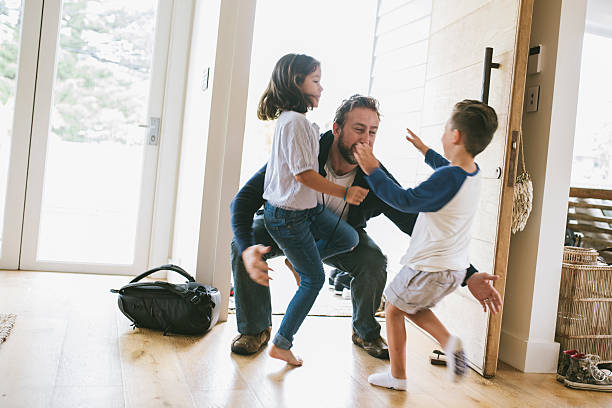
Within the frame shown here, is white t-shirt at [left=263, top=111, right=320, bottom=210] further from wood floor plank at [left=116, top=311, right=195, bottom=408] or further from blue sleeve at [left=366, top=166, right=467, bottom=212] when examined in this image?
wood floor plank at [left=116, top=311, right=195, bottom=408]

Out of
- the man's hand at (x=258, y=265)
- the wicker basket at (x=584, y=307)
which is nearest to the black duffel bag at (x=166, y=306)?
the man's hand at (x=258, y=265)

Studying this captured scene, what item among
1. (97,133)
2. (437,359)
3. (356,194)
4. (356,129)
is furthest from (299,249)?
(97,133)

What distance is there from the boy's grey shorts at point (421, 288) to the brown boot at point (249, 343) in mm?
670

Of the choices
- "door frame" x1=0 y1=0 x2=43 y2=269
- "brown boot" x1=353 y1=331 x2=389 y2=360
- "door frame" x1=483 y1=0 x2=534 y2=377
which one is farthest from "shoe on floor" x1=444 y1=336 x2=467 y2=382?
"door frame" x1=0 y1=0 x2=43 y2=269

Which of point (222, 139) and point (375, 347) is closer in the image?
point (375, 347)

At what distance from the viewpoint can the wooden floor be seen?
1759 mm

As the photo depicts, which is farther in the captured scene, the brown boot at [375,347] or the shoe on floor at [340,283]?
the shoe on floor at [340,283]

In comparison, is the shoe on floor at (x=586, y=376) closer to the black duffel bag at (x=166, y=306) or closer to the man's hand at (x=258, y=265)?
the man's hand at (x=258, y=265)

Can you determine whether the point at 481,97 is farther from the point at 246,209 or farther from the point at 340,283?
the point at 340,283

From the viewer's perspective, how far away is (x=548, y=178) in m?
2.45

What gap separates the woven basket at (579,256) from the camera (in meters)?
2.58

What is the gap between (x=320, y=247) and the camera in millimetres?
2354

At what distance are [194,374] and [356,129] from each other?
1.16m

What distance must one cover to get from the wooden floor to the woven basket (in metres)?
0.56
